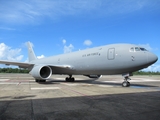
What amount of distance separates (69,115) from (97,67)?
338 inches

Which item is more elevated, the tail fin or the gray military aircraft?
the tail fin

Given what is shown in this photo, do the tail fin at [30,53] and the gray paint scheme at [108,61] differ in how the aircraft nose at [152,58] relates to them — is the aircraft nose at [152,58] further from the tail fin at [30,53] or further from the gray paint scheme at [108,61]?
the tail fin at [30,53]

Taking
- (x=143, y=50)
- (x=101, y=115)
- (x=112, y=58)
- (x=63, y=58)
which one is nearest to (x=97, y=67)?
(x=112, y=58)

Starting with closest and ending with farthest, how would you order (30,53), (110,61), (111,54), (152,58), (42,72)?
(152,58) < (110,61) < (111,54) < (42,72) < (30,53)

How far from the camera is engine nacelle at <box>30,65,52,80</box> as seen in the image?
1358 centimetres

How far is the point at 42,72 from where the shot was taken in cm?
1502

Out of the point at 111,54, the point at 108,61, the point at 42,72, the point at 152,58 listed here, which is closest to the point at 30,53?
the point at 42,72

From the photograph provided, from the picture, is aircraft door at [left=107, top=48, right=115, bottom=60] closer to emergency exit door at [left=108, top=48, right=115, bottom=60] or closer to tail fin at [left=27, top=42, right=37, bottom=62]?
emergency exit door at [left=108, top=48, right=115, bottom=60]

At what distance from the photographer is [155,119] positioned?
367cm

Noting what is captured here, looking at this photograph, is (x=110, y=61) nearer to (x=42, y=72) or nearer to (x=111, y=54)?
(x=111, y=54)

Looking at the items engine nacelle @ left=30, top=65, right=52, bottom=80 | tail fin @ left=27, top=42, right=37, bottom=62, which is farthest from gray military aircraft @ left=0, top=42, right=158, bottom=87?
tail fin @ left=27, top=42, right=37, bottom=62

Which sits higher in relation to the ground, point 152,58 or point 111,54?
point 111,54

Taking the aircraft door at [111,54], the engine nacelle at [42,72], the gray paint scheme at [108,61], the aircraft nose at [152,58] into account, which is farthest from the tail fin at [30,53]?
the aircraft nose at [152,58]

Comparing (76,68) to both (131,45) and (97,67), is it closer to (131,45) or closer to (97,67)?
(97,67)
